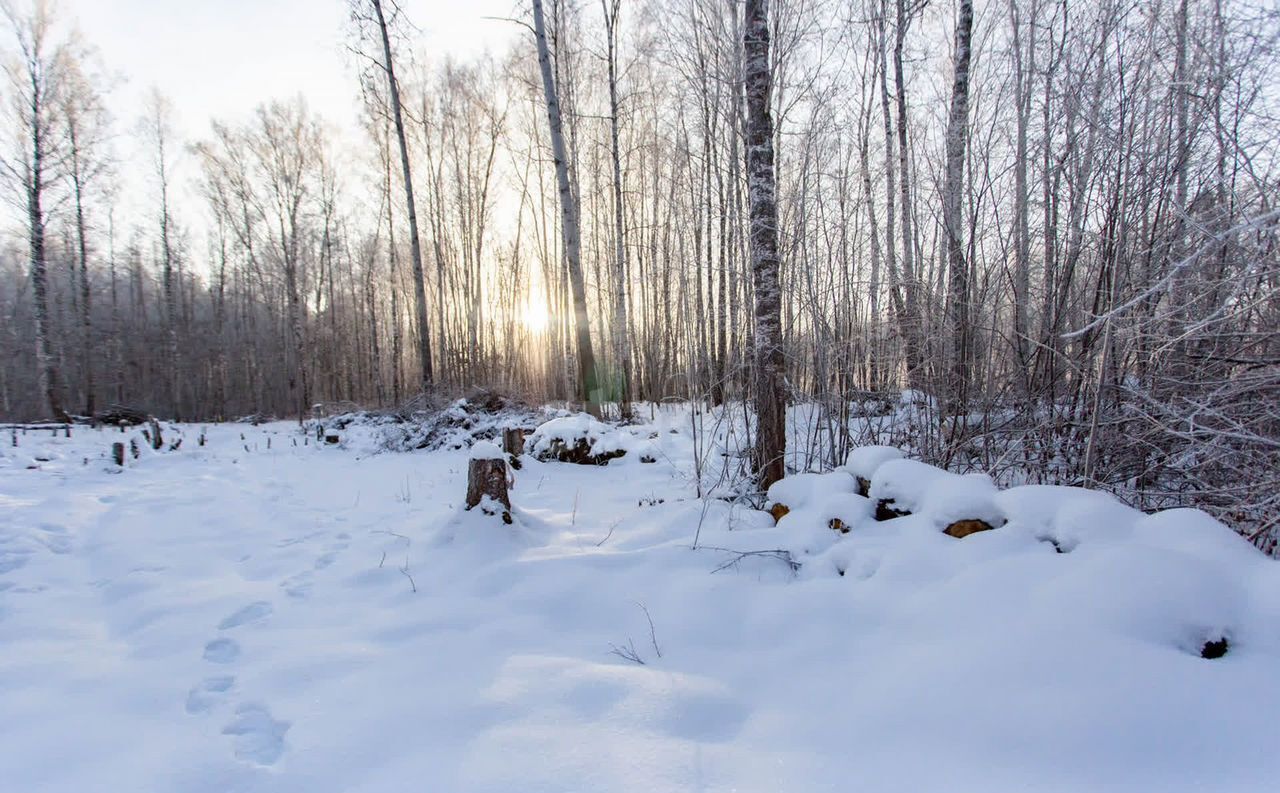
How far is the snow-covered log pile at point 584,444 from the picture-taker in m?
6.59

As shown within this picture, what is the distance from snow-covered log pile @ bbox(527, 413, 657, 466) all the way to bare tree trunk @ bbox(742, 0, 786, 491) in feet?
8.83

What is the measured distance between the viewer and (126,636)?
2385mm

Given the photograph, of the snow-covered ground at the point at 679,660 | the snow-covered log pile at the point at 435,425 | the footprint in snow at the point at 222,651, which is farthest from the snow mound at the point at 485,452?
the snow-covered log pile at the point at 435,425

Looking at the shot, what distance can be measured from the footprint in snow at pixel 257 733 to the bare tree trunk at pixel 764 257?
3079mm

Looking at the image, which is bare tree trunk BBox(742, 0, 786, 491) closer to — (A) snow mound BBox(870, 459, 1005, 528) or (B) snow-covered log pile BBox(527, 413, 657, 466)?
(A) snow mound BBox(870, 459, 1005, 528)

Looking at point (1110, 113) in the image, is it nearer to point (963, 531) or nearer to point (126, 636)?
point (963, 531)

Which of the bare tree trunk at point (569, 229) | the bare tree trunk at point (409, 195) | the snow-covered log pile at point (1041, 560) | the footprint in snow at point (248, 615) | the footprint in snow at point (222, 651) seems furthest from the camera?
the bare tree trunk at point (409, 195)

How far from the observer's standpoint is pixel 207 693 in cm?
193

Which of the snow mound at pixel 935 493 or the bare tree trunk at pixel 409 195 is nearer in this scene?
the snow mound at pixel 935 493

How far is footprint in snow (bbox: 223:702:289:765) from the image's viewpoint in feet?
5.31

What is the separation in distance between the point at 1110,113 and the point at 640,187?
14.2m

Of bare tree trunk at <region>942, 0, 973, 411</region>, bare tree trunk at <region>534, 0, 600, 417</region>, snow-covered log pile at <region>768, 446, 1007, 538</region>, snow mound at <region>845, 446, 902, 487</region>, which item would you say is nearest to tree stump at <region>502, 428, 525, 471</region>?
bare tree trunk at <region>534, 0, 600, 417</region>

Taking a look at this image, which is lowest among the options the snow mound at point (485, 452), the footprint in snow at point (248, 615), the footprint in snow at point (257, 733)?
the footprint in snow at point (257, 733)

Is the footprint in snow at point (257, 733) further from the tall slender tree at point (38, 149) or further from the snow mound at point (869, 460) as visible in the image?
the tall slender tree at point (38, 149)
